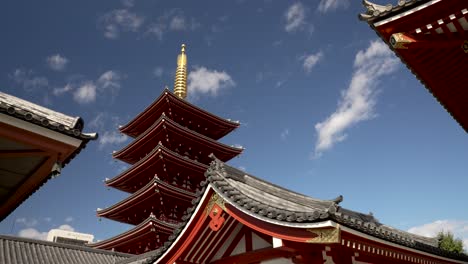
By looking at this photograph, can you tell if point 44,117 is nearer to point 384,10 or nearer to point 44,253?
point 384,10

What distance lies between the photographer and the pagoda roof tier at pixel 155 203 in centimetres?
2450

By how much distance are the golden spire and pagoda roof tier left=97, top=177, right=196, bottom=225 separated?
10.8 metres

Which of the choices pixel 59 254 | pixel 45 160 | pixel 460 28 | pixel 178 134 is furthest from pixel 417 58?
pixel 178 134

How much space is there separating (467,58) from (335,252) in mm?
3997

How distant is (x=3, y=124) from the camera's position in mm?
5453

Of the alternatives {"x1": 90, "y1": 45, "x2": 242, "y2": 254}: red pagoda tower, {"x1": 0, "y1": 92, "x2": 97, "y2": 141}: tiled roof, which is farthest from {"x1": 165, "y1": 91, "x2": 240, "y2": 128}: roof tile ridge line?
{"x1": 0, "y1": 92, "x2": 97, "y2": 141}: tiled roof

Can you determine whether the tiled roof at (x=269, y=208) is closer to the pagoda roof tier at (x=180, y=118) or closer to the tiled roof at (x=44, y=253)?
the tiled roof at (x=44, y=253)

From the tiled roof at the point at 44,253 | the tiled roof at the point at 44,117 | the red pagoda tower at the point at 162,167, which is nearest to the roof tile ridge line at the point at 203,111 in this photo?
the red pagoda tower at the point at 162,167

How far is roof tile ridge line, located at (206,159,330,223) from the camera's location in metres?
6.82

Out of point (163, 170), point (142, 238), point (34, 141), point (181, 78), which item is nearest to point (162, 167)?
point (163, 170)

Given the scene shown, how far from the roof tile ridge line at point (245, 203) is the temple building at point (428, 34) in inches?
110

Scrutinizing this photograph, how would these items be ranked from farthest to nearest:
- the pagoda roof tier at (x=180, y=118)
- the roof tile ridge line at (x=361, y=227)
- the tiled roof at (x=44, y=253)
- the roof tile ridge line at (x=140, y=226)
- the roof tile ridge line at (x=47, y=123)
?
the pagoda roof tier at (x=180, y=118)
the roof tile ridge line at (x=140, y=226)
the tiled roof at (x=44, y=253)
the roof tile ridge line at (x=361, y=227)
the roof tile ridge line at (x=47, y=123)

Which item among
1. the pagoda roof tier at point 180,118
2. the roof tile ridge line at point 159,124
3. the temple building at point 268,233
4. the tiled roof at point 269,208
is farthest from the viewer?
the pagoda roof tier at point 180,118

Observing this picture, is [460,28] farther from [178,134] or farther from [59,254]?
[178,134]
